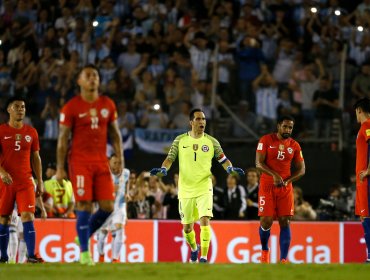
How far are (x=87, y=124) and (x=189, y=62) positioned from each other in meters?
11.8

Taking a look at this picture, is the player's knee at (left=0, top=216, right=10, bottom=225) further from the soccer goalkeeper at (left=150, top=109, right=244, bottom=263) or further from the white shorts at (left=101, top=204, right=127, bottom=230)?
the white shorts at (left=101, top=204, right=127, bottom=230)

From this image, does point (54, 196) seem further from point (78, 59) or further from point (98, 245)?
point (78, 59)

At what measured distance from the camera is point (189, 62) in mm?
24875

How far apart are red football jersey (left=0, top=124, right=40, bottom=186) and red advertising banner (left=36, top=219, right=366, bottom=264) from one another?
204 inches

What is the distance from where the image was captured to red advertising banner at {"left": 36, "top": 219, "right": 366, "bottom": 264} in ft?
71.1

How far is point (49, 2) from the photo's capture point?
27641mm

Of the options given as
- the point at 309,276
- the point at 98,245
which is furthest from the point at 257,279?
the point at 98,245

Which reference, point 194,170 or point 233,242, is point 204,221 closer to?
point 194,170

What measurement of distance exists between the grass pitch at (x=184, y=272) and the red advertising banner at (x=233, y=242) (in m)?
8.38

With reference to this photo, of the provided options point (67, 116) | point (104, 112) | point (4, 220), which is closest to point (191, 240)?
point (4, 220)

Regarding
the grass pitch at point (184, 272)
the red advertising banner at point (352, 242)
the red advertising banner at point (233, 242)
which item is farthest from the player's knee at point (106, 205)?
the red advertising banner at point (352, 242)

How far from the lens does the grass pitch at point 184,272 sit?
11820 millimetres

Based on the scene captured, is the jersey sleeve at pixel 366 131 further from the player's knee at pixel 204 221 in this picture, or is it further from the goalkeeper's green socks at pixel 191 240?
the goalkeeper's green socks at pixel 191 240

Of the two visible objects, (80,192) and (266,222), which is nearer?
(80,192)
